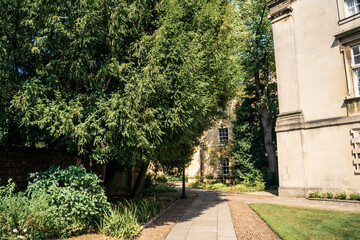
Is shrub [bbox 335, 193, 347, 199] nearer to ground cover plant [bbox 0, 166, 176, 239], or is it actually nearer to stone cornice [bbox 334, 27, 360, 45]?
stone cornice [bbox 334, 27, 360, 45]

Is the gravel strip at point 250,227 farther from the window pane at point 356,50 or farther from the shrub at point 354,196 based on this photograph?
the window pane at point 356,50

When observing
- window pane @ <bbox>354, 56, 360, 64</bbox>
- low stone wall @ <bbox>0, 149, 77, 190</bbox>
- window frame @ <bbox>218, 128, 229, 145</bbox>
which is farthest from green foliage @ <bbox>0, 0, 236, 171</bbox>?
window frame @ <bbox>218, 128, 229, 145</bbox>

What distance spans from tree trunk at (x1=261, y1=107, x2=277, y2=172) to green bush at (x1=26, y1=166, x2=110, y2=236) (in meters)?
16.5

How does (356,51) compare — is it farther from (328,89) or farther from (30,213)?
(30,213)

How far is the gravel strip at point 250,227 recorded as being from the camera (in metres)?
6.49

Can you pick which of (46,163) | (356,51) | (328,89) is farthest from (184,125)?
(356,51)

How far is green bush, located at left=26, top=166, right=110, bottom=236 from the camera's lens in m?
6.11

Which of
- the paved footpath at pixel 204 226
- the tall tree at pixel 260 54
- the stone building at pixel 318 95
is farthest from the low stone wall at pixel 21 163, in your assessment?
the tall tree at pixel 260 54

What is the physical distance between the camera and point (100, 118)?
21.6ft

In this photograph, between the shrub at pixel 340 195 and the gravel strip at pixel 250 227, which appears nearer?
the gravel strip at pixel 250 227

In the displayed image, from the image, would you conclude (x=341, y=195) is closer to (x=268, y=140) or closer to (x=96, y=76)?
(x=268, y=140)

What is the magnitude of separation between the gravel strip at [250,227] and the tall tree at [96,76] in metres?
3.31

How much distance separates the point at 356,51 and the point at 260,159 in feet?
37.3

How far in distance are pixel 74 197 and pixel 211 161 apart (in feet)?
68.4
